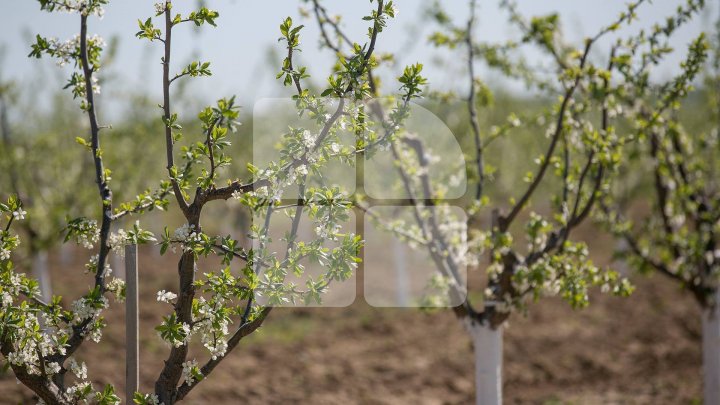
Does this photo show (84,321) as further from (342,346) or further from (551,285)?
(342,346)

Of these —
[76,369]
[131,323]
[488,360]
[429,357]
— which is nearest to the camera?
[76,369]

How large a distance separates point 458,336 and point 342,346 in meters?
1.62

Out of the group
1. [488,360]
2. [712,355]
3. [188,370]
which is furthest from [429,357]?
[188,370]

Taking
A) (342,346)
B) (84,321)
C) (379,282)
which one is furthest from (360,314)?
(84,321)

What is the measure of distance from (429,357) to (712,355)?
11.8 feet

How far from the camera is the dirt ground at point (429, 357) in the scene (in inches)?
288

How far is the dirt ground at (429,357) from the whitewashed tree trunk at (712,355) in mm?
1138

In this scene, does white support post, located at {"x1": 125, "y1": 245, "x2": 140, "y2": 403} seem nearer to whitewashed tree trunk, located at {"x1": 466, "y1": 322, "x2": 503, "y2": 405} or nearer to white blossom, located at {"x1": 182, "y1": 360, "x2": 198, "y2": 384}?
white blossom, located at {"x1": 182, "y1": 360, "x2": 198, "y2": 384}

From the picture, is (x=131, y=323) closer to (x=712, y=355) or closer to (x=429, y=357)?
(x=712, y=355)

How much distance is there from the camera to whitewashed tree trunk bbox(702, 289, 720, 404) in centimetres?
588

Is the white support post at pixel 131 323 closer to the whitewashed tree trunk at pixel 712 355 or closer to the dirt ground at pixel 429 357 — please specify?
the dirt ground at pixel 429 357

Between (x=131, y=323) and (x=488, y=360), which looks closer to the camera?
(x=131, y=323)

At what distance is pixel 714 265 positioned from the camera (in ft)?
19.5

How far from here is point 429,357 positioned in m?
8.77
